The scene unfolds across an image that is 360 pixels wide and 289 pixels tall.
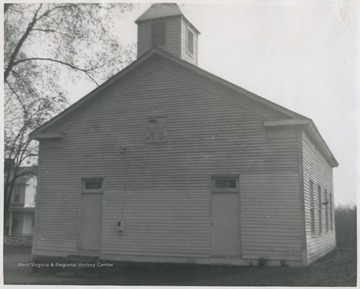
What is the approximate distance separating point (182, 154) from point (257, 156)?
2.39 m

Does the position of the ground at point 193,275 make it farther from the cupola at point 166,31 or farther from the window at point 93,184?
the cupola at point 166,31

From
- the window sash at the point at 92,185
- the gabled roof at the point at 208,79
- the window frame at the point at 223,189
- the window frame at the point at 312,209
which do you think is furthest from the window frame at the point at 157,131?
the window frame at the point at 312,209

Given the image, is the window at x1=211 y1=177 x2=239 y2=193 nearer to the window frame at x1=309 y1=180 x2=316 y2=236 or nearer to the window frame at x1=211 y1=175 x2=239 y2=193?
the window frame at x1=211 y1=175 x2=239 y2=193

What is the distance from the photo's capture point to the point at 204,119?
14203 millimetres

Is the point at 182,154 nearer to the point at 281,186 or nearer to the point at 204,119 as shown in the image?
the point at 204,119

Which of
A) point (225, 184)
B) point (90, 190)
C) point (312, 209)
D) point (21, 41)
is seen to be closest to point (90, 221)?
point (90, 190)

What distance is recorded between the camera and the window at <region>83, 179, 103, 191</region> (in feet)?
50.7

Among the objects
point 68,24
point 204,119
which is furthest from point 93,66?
point 204,119

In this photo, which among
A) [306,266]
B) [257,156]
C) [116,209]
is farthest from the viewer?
[116,209]

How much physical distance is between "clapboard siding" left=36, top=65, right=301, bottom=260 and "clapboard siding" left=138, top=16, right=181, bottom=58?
2.30 meters

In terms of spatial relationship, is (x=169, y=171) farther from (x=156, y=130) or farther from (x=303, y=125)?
(x=303, y=125)

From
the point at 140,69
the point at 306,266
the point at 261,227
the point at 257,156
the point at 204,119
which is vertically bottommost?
the point at 306,266

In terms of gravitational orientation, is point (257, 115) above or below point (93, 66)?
below

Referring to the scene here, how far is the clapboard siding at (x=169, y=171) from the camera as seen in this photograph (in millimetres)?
13203
